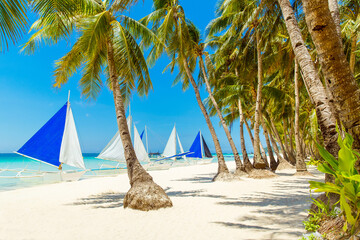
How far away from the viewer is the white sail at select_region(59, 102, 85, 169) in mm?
13773

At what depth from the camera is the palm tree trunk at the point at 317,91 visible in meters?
3.52

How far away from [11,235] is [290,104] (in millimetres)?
19220

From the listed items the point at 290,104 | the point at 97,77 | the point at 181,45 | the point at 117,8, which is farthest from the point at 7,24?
the point at 290,104

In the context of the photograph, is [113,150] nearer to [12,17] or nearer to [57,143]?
[57,143]

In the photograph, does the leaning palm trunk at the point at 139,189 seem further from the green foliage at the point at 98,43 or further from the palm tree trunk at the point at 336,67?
the palm tree trunk at the point at 336,67

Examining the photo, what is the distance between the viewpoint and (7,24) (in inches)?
124

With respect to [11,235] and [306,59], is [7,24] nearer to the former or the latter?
[11,235]

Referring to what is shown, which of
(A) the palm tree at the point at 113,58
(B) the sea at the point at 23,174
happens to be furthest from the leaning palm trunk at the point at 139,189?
(B) the sea at the point at 23,174

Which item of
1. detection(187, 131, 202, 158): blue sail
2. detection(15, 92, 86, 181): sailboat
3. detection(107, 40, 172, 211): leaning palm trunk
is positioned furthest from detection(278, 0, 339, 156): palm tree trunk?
detection(187, 131, 202, 158): blue sail

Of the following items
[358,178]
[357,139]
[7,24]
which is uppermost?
[7,24]

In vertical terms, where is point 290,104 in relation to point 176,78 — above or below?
below

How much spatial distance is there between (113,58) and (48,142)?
8.59 metres

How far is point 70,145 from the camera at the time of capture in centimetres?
1406

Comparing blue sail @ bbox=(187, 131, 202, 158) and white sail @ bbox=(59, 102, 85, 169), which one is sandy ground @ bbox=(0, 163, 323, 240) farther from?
blue sail @ bbox=(187, 131, 202, 158)
